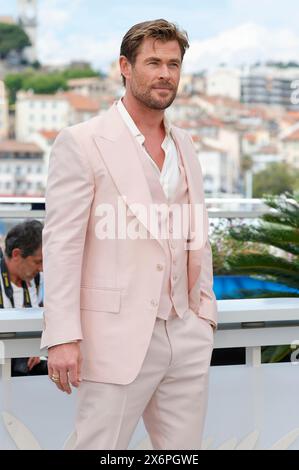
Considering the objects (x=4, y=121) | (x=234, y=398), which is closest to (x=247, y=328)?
(x=234, y=398)

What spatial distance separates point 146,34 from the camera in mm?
1833

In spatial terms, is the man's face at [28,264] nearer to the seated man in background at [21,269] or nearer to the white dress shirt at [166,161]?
the seated man in background at [21,269]

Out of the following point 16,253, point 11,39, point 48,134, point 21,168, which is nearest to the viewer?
point 16,253

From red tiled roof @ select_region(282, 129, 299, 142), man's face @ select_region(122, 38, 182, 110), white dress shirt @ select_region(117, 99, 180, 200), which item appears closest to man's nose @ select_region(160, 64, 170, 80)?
man's face @ select_region(122, 38, 182, 110)

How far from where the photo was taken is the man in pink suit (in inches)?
69.1

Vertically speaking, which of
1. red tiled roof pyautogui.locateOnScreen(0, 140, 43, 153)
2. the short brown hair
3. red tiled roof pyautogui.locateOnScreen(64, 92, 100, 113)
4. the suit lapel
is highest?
red tiled roof pyautogui.locateOnScreen(64, 92, 100, 113)

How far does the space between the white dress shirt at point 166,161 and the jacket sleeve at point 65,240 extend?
0.16 metres

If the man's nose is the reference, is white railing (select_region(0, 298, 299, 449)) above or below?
below

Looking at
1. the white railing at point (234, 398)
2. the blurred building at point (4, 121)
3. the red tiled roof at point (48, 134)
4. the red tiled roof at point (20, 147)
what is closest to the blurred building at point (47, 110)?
the blurred building at point (4, 121)

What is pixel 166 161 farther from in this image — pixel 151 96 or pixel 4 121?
pixel 4 121

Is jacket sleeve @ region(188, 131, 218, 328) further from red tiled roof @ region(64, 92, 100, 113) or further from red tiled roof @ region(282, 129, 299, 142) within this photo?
red tiled roof @ region(282, 129, 299, 142)

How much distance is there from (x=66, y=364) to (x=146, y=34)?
751 mm

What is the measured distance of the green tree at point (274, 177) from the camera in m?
79.6
